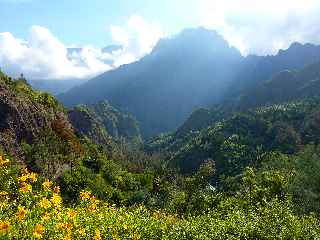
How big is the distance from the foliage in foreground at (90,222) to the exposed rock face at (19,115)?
70.6 meters

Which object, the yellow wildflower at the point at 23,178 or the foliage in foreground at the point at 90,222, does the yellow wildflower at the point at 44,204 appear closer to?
the foliage in foreground at the point at 90,222

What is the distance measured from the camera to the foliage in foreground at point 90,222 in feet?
28.9

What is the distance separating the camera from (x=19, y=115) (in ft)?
305

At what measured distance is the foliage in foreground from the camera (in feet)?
28.9

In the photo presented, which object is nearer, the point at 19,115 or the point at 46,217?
the point at 46,217

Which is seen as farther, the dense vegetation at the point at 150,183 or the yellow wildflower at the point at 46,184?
the dense vegetation at the point at 150,183

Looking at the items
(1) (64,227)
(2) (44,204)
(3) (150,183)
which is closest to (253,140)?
(3) (150,183)

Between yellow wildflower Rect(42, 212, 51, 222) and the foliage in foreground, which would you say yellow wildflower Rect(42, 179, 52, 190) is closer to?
the foliage in foreground

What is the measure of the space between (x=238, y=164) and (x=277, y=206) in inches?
5040

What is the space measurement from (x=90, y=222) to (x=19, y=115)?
84.6 m

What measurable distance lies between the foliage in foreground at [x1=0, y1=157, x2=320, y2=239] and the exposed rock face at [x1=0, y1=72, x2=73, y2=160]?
7059 cm

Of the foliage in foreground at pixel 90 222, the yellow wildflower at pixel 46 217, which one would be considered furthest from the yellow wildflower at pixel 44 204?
the yellow wildflower at pixel 46 217

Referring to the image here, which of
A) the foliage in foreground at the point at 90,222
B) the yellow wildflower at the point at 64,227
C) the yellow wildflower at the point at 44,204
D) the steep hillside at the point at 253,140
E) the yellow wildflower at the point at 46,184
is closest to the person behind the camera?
the yellow wildflower at the point at 64,227

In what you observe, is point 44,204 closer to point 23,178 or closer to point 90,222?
point 23,178
